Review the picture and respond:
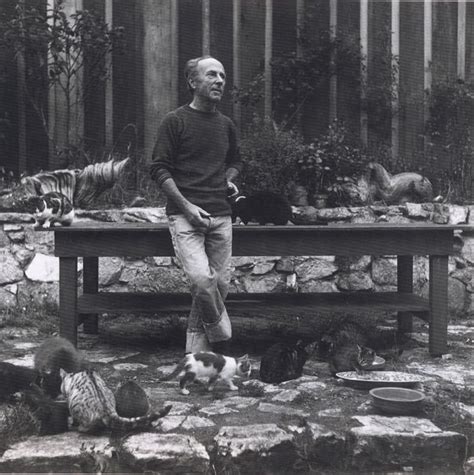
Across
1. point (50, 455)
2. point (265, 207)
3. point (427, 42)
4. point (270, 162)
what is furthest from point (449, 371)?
point (427, 42)

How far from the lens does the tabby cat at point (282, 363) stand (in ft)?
16.1

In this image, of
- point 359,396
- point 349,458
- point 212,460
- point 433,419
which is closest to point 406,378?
point 359,396

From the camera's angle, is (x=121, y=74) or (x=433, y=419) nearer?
(x=433, y=419)

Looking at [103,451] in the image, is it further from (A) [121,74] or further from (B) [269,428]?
(A) [121,74]

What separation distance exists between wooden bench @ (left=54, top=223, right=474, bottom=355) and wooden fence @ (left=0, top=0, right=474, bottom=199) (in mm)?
2861

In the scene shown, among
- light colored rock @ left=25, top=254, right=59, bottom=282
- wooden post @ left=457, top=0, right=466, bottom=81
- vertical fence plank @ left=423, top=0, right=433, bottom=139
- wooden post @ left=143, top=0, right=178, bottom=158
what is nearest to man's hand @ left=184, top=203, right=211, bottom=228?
light colored rock @ left=25, top=254, right=59, bottom=282

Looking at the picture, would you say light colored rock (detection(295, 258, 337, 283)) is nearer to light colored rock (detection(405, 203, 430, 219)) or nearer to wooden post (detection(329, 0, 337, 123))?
light colored rock (detection(405, 203, 430, 219))

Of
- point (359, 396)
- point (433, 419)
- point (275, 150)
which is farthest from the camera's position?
point (275, 150)

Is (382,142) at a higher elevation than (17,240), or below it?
higher

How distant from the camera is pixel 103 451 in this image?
356cm

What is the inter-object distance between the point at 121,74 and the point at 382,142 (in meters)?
3.21

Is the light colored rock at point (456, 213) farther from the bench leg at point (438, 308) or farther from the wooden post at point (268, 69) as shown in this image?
the wooden post at point (268, 69)

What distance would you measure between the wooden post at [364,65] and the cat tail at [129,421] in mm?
5661

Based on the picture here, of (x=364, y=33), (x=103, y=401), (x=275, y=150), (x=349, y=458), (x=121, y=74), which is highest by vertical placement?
(x=364, y=33)
